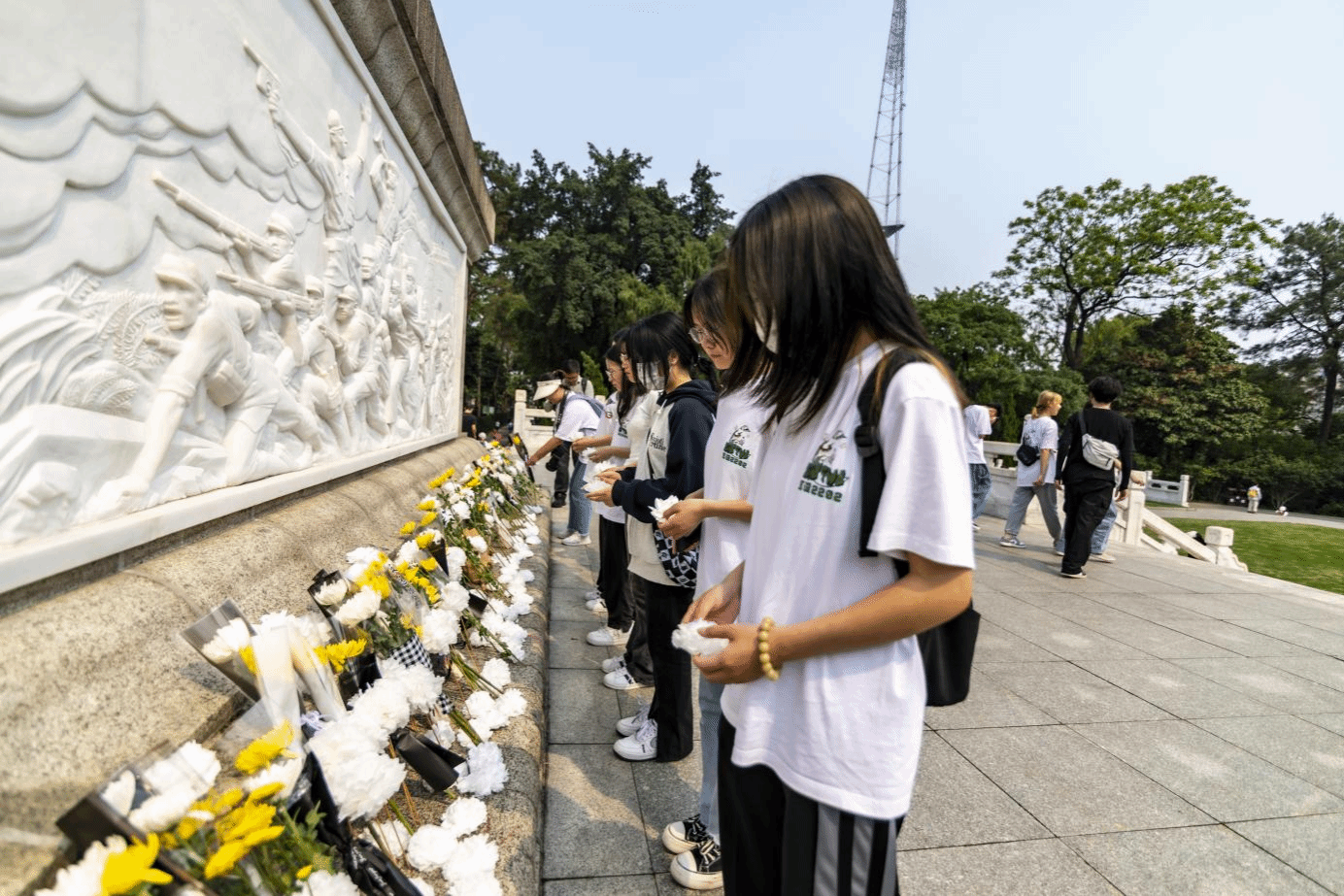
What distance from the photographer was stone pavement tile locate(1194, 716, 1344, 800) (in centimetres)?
287

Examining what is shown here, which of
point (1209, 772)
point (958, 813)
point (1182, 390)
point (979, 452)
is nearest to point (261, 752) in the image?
point (958, 813)

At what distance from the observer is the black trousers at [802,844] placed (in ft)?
3.28

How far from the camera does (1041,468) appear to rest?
23.5 ft

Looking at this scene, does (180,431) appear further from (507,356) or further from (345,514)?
(507,356)

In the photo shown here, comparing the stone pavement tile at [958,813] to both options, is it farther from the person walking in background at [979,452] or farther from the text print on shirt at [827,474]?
the person walking in background at [979,452]

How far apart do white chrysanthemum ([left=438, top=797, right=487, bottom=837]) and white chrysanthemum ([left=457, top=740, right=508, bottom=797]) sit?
156 mm

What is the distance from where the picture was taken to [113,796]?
91cm

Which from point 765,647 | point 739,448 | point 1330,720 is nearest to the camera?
point 765,647

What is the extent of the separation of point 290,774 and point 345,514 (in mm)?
2011

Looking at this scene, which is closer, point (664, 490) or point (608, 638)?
point (664, 490)

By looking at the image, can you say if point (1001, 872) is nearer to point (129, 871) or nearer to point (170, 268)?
point (129, 871)

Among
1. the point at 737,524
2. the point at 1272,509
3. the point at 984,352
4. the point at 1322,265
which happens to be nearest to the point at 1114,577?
the point at 737,524

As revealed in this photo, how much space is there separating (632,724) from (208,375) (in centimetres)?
200

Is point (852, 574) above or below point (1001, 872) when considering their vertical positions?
above
